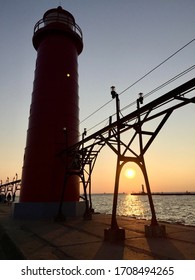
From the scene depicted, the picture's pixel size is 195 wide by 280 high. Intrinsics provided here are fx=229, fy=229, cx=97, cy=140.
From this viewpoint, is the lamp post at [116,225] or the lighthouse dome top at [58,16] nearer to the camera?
the lamp post at [116,225]

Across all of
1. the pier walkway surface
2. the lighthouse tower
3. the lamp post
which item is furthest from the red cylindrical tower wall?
the pier walkway surface

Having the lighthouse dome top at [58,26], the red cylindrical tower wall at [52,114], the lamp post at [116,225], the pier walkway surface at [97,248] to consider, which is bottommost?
the pier walkway surface at [97,248]

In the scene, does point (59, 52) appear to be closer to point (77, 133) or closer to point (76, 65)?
point (76, 65)

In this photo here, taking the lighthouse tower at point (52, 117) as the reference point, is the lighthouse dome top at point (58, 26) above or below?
above

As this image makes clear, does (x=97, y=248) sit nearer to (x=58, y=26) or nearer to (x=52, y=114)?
(x=52, y=114)

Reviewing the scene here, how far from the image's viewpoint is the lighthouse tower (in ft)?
52.6

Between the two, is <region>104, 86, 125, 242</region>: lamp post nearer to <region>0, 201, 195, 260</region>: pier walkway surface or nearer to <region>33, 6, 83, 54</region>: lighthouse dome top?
<region>0, 201, 195, 260</region>: pier walkway surface

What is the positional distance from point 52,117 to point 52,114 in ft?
0.80

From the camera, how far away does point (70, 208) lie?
640 inches

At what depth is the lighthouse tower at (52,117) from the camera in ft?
52.6

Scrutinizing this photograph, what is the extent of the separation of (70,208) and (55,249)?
31.3 feet

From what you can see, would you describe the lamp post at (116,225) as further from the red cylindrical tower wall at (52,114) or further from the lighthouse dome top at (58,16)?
the lighthouse dome top at (58,16)

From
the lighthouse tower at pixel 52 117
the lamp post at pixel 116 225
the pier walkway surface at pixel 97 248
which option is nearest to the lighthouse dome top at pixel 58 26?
the lighthouse tower at pixel 52 117

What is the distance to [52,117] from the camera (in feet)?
57.7
